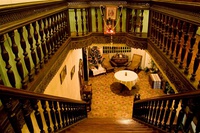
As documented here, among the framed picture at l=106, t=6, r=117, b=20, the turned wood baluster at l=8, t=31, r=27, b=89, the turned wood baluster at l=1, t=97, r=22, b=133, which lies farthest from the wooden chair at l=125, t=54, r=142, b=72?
the turned wood baluster at l=1, t=97, r=22, b=133

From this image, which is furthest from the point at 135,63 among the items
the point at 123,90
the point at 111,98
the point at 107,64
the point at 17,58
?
the point at 17,58

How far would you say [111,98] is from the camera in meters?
7.93

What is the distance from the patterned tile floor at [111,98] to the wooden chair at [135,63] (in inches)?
26.7

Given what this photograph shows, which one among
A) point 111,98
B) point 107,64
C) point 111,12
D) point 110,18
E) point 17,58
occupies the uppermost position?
point 111,12

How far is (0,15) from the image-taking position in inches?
56.8

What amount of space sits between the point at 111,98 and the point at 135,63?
12.0ft

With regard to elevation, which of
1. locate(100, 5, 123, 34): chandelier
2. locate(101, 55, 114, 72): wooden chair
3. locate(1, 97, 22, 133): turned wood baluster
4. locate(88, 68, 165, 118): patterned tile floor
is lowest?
locate(88, 68, 165, 118): patterned tile floor

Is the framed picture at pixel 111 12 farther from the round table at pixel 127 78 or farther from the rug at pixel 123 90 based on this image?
the rug at pixel 123 90

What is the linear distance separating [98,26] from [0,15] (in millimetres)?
3671

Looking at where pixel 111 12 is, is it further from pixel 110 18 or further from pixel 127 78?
pixel 127 78

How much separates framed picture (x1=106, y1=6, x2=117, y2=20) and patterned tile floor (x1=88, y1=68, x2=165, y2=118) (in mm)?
4056

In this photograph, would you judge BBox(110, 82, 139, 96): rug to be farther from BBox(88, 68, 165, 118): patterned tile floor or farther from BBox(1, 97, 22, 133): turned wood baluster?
BBox(1, 97, 22, 133): turned wood baluster

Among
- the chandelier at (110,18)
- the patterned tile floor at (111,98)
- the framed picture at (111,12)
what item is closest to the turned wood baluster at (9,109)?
the chandelier at (110,18)

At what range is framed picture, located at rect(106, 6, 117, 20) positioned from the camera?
14.6 feet
